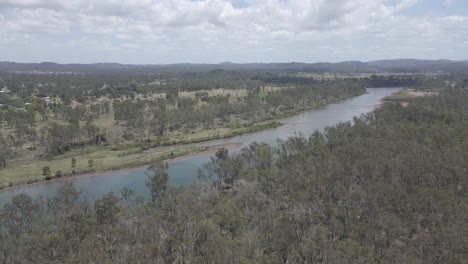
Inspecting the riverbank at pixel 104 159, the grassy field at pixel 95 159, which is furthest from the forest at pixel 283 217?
the grassy field at pixel 95 159

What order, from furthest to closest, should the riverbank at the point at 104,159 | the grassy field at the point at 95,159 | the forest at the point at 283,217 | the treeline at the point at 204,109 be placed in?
1. the treeline at the point at 204,109
2. the grassy field at the point at 95,159
3. the riverbank at the point at 104,159
4. the forest at the point at 283,217

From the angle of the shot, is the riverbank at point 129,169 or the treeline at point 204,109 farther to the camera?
the treeline at point 204,109

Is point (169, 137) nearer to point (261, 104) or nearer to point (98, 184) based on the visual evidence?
point (98, 184)

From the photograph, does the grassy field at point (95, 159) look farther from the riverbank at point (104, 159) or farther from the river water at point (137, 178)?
the river water at point (137, 178)

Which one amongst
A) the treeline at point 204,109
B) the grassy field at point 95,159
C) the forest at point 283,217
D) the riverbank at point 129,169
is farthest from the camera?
the treeline at point 204,109

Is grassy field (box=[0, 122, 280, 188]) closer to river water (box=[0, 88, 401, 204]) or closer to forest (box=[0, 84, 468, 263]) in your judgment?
river water (box=[0, 88, 401, 204])

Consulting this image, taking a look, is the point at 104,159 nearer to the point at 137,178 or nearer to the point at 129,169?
the point at 129,169

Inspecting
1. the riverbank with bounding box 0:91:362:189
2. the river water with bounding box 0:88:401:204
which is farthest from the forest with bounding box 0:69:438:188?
the river water with bounding box 0:88:401:204
